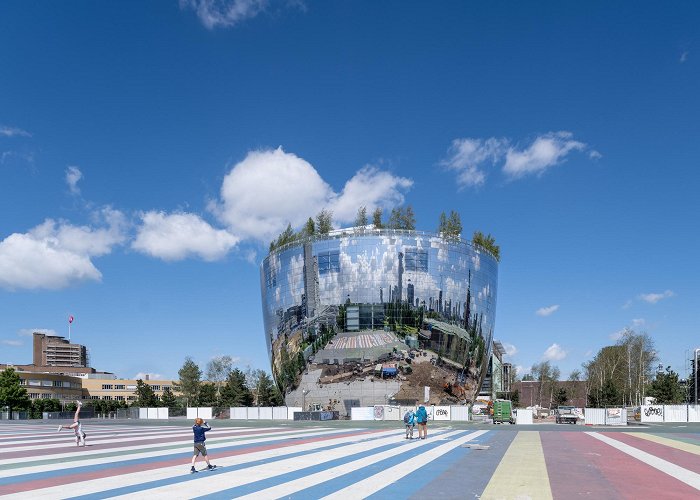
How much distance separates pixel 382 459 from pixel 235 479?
6113mm

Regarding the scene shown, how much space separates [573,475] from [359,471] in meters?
5.64

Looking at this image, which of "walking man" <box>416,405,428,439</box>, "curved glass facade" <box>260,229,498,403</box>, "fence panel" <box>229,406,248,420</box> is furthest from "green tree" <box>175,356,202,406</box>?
"walking man" <box>416,405,428,439</box>

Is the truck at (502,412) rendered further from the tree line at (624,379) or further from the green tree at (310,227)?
the green tree at (310,227)

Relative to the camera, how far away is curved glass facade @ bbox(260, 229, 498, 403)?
89188mm

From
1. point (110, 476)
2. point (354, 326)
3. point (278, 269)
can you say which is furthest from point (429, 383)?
point (110, 476)

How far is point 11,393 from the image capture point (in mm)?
88375

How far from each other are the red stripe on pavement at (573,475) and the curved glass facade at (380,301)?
65017 millimetres

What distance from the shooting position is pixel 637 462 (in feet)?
64.3

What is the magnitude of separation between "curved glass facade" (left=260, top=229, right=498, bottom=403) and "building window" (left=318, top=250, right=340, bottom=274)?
148 millimetres

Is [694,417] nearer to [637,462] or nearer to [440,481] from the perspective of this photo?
[637,462]

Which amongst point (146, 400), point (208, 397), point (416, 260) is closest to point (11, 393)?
point (146, 400)

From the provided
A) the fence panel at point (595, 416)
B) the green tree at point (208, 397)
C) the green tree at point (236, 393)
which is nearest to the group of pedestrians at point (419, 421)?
the fence panel at point (595, 416)

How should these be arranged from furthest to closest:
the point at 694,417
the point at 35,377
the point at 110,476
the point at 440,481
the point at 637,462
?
the point at 35,377 → the point at 694,417 → the point at 637,462 → the point at 110,476 → the point at 440,481

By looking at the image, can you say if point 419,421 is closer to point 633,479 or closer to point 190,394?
point 633,479
